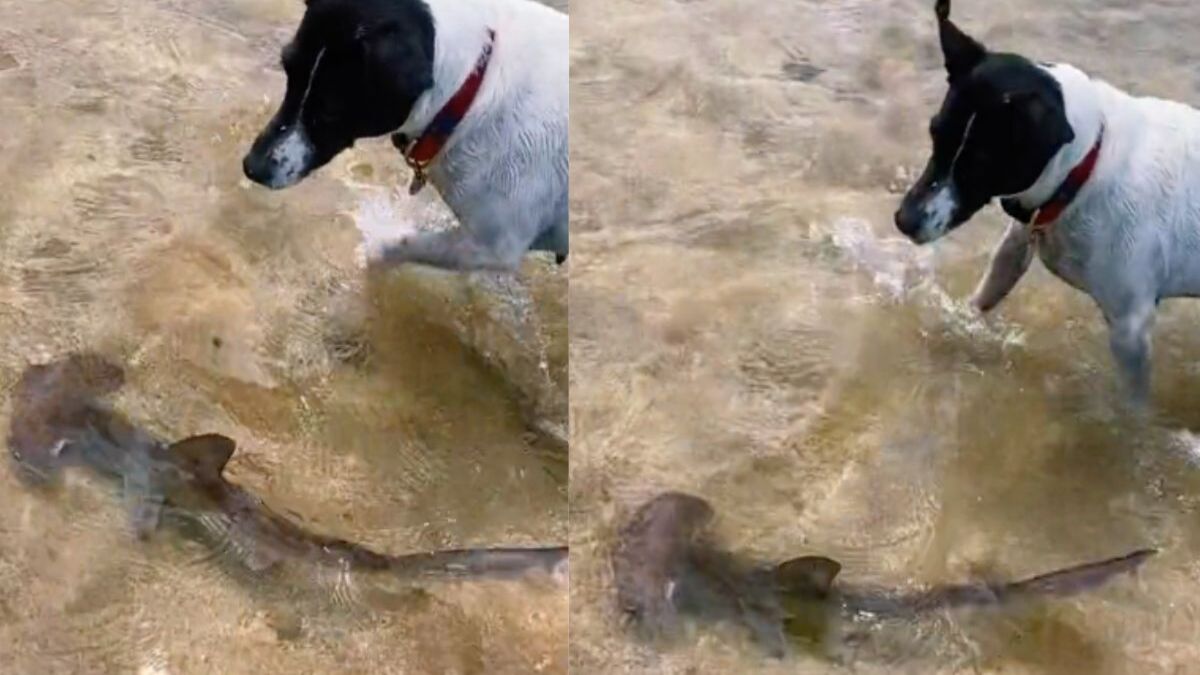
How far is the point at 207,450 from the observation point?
4.99 feet

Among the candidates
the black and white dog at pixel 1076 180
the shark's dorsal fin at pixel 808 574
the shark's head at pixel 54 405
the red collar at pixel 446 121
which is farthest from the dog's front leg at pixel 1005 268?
the shark's head at pixel 54 405

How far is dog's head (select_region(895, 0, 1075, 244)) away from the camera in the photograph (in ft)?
4.20

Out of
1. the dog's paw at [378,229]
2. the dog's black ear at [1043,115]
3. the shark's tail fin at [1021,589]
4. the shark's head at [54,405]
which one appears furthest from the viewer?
the dog's paw at [378,229]

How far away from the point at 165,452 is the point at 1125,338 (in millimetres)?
977

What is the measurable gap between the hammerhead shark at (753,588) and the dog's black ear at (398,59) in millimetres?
472

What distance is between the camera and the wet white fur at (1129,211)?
1360mm

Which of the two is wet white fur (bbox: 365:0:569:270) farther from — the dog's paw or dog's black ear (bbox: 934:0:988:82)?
dog's black ear (bbox: 934:0:988:82)

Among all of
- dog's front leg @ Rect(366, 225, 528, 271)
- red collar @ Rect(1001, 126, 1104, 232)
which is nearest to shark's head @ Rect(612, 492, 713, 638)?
dog's front leg @ Rect(366, 225, 528, 271)

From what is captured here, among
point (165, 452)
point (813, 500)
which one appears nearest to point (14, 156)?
point (165, 452)

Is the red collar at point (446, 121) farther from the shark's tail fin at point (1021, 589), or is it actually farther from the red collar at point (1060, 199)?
the shark's tail fin at point (1021, 589)

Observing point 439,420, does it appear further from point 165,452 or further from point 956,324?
point 956,324

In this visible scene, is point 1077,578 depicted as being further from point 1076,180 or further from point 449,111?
point 449,111

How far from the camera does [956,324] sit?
1.53m

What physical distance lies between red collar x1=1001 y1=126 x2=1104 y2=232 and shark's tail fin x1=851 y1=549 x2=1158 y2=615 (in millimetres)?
331
